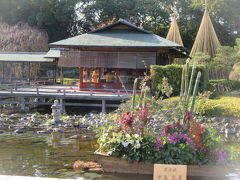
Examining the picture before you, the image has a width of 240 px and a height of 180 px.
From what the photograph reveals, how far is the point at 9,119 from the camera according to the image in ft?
58.4

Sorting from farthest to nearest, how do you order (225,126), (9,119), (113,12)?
(113,12) → (9,119) → (225,126)

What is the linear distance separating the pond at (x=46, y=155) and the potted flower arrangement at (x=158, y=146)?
0.36m

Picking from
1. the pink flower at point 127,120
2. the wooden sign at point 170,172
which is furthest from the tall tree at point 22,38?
the wooden sign at point 170,172

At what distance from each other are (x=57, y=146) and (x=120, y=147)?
429cm

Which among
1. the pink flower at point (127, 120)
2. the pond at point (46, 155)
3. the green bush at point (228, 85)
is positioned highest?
the green bush at point (228, 85)

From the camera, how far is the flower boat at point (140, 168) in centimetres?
810

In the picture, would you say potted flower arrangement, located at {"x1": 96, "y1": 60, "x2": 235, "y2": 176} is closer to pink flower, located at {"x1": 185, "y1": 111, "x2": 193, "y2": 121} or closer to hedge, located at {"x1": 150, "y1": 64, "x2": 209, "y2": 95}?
pink flower, located at {"x1": 185, "y1": 111, "x2": 193, "y2": 121}

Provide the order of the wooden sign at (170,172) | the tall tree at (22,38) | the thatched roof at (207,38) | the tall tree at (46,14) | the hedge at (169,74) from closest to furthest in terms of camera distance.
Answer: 1. the wooden sign at (170,172)
2. the hedge at (169,74)
3. the thatched roof at (207,38)
4. the tall tree at (22,38)
5. the tall tree at (46,14)

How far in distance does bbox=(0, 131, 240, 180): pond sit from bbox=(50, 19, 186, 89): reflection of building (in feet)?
27.9

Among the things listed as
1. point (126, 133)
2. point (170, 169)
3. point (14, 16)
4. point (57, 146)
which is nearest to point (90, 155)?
point (57, 146)

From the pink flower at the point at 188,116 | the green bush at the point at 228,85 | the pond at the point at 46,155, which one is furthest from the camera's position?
the green bush at the point at 228,85

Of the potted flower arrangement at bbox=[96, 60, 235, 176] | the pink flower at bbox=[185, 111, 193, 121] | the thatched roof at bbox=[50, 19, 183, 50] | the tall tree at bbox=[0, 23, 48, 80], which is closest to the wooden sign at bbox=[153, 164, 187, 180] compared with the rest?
the potted flower arrangement at bbox=[96, 60, 235, 176]

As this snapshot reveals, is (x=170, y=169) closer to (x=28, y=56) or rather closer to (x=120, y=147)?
(x=120, y=147)

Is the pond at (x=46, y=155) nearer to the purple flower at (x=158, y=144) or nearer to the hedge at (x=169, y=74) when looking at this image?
the purple flower at (x=158, y=144)
